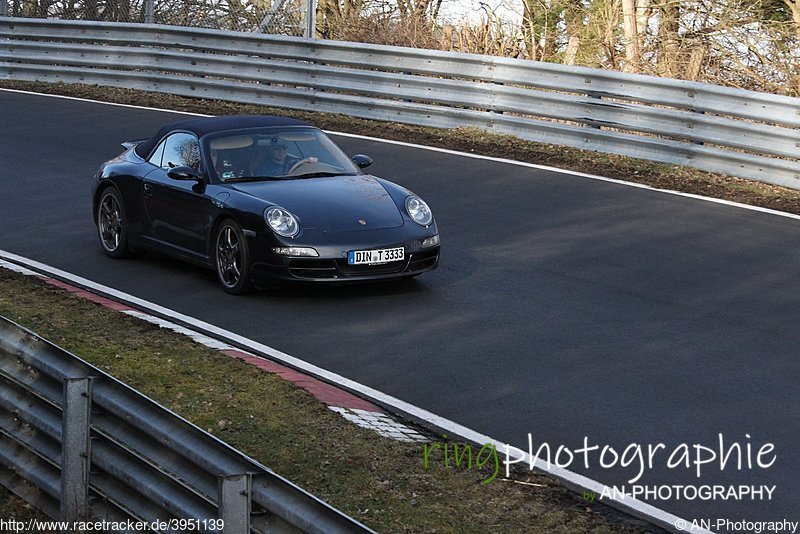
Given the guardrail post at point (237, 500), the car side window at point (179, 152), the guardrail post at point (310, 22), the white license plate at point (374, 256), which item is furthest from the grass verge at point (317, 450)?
the guardrail post at point (310, 22)

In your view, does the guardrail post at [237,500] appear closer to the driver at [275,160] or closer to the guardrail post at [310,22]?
the driver at [275,160]

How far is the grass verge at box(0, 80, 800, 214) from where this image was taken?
15297 mm

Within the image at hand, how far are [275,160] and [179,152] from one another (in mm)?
966

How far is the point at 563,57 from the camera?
2717 cm

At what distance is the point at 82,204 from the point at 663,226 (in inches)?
253

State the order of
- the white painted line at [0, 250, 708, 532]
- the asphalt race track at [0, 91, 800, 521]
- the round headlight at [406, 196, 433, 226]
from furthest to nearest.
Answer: the round headlight at [406, 196, 433, 226]
the asphalt race track at [0, 91, 800, 521]
the white painted line at [0, 250, 708, 532]

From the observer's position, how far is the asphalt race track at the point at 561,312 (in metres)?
7.67

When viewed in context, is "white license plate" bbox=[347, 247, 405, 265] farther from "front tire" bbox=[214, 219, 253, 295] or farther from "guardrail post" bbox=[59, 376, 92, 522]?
"guardrail post" bbox=[59, 376, 92, 522]

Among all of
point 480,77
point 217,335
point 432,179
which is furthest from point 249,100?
point 217,335

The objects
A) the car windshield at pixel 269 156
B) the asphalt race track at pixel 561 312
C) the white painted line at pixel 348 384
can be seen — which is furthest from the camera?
the car windshield at pixel 269 156

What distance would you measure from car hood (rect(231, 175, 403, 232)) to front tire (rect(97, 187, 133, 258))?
1.67m

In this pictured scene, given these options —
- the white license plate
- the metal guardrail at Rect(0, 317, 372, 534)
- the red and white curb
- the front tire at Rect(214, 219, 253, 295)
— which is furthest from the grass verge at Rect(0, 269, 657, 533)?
the white license plate

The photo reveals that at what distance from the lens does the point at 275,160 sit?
11.7 meters

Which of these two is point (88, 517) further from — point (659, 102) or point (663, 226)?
point (659, 102)
